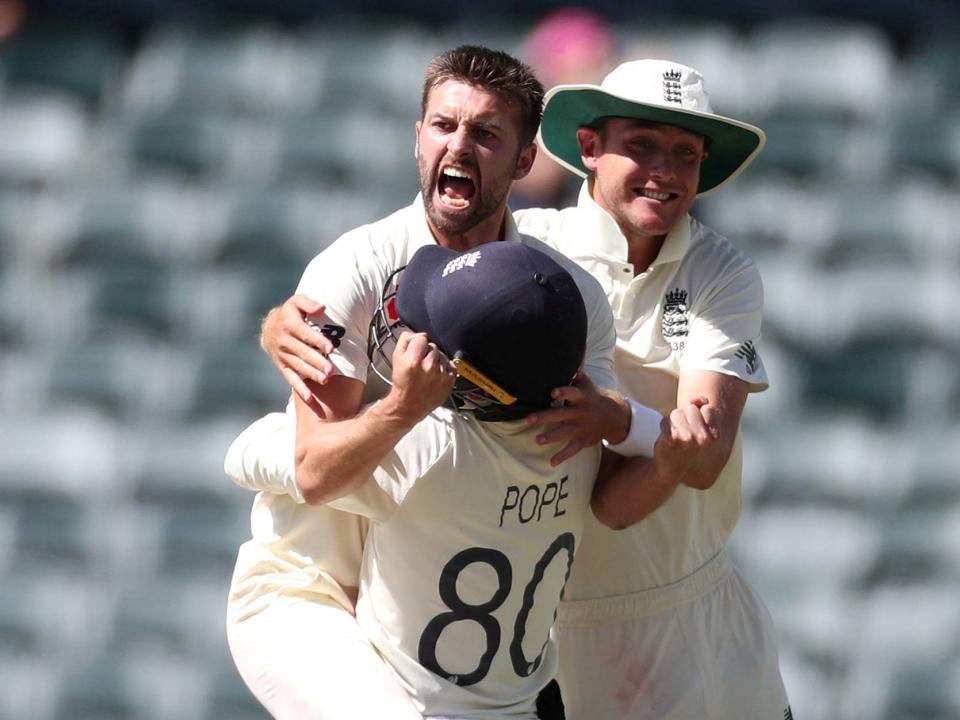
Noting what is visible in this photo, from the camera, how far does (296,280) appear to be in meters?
4.93

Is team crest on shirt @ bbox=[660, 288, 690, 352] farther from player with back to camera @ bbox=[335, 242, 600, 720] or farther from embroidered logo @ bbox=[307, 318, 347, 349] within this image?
embroidered logo @ bbox=[307, 318, 347, 349]

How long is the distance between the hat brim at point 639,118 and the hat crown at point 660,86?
13 mm

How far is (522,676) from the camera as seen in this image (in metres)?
2.53

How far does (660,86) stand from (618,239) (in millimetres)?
255

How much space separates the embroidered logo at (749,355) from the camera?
2760mm

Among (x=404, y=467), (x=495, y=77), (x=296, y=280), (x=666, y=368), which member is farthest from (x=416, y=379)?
(x=296, y=280)

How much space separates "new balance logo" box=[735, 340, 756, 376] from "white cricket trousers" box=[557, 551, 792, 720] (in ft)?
1.28

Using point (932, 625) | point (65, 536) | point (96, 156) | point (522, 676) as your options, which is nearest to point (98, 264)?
point (96, 156)

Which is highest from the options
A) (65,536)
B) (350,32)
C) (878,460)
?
(350,32)

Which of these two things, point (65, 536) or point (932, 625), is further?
point (65, 536)

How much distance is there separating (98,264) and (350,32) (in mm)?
1042

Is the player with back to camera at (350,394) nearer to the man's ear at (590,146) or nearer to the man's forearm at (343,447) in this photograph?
the man's forearm at (343,447)

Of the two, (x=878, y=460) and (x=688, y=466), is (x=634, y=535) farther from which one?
(x=878, y=460)

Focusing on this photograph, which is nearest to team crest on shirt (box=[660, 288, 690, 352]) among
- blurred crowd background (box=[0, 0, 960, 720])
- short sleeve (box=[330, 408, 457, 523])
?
short sleeve (box=[330, 408, 457, 523])
